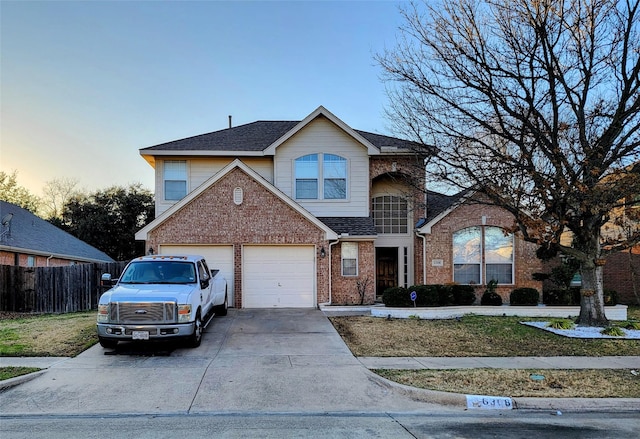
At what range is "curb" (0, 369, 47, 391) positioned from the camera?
7975 mm

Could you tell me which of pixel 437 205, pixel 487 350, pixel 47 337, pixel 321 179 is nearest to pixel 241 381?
pixel 487 350

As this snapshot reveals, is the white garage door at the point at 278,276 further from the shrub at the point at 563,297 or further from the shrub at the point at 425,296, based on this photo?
the shrub at the point at 563,297

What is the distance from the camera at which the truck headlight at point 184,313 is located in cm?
1006

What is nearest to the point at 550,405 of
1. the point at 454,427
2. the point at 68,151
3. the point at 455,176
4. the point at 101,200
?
the point at 454,427

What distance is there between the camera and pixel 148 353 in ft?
33.7

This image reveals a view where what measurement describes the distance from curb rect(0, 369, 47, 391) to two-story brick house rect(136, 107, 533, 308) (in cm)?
820

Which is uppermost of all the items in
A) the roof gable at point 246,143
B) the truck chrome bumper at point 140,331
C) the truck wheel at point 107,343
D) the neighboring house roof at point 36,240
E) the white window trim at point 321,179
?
the roof gable at point 246,143

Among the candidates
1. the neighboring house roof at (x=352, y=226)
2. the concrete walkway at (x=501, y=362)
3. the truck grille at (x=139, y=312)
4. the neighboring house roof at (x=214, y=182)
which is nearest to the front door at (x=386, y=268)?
the neighboring house roof at (x=352, y=226)

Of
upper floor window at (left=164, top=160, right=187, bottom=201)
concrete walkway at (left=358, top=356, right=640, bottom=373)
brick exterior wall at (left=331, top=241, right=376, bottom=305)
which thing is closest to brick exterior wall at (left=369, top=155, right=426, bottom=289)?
brick exterior wall at (left=331, top=241, right=376, bottom=305)

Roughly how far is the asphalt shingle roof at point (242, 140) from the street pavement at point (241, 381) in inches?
364

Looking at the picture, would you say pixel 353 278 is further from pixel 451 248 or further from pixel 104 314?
pixel 104 314

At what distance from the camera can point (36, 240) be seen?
23562mm

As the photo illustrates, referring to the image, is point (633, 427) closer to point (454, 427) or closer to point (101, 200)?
point (454, 427)

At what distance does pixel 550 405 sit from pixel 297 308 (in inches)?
413
